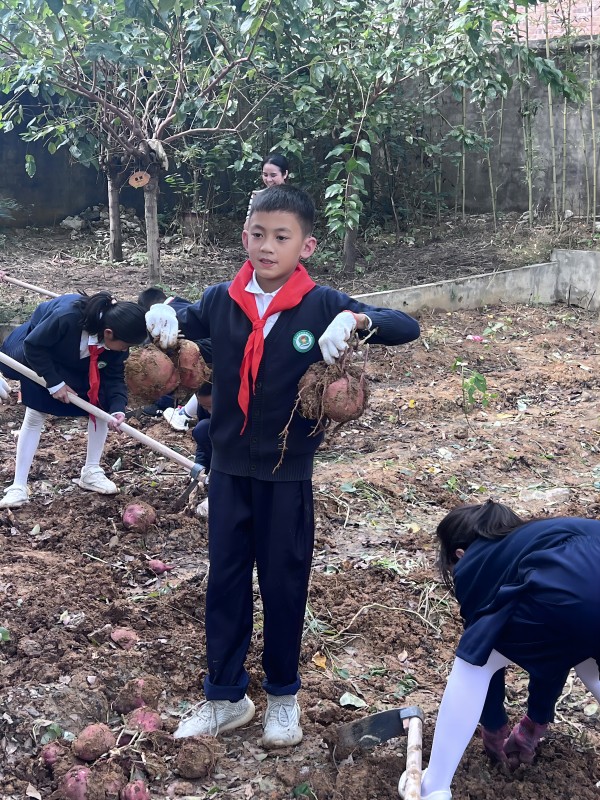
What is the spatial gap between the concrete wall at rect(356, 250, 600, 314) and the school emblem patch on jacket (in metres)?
6.33

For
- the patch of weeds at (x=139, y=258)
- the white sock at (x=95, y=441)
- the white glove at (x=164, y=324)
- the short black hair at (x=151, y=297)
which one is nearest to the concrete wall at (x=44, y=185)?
the patch of weeds at (x=139, y=258)

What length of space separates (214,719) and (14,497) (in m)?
2.26

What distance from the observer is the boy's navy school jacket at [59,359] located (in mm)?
4223

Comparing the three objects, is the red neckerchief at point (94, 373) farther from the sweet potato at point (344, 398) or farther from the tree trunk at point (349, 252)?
the tree trunk at point (349, 252)

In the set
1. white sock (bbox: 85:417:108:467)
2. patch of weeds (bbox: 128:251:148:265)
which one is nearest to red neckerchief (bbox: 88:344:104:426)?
white sock (bbox: 85:417:108:467)

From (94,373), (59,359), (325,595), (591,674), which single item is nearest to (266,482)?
(591,674)

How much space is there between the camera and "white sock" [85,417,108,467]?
15.9 ft

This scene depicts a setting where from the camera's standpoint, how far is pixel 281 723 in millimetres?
2732

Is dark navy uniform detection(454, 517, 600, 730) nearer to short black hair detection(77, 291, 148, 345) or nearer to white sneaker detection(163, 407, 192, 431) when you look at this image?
short black hair detection(77, 291, 148, 345)

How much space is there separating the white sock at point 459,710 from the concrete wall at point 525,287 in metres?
6.80

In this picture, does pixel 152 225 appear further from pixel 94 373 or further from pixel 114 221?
pixel 94 373

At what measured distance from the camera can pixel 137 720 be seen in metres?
2.77

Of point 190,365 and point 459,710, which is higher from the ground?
point 190,365

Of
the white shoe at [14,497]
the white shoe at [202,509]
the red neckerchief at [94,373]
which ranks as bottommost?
the white shoe at [202,509]
